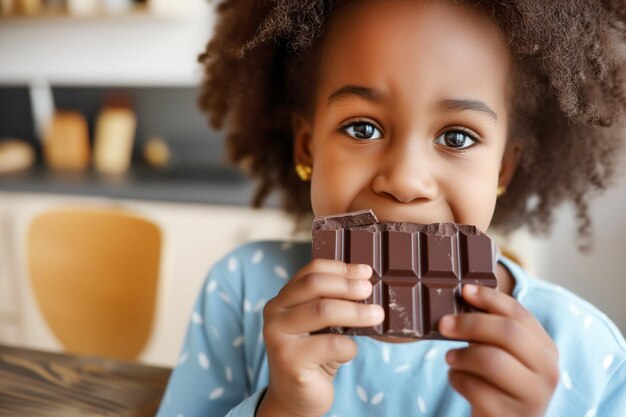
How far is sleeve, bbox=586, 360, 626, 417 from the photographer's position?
0.83 meters

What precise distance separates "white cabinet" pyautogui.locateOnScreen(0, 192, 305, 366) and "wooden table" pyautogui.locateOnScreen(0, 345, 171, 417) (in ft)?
4.80

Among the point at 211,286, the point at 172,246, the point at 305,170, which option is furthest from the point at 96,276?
the point at 305,170

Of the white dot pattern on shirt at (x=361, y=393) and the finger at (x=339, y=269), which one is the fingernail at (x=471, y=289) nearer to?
the finger at (x=339, y=269)

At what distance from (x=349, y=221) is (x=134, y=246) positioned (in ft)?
3.74

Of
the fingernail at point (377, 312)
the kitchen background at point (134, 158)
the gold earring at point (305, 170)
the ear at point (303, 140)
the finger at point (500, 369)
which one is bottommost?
the finger at point (500, 369)

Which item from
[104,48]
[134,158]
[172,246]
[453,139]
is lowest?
[453,139]

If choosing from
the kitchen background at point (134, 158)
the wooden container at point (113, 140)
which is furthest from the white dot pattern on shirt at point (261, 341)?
the wooden container at point (113, 140)

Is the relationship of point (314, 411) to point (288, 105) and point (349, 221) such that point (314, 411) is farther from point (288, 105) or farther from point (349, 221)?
point (288, 105)

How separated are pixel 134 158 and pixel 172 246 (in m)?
1.01

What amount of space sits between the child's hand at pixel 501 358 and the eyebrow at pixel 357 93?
0.90ft

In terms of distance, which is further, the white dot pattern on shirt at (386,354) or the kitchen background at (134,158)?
the kitchen background at (134,158)

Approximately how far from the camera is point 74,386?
86 cm

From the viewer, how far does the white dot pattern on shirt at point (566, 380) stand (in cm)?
85

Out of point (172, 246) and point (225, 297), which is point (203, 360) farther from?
point (172, 246)
